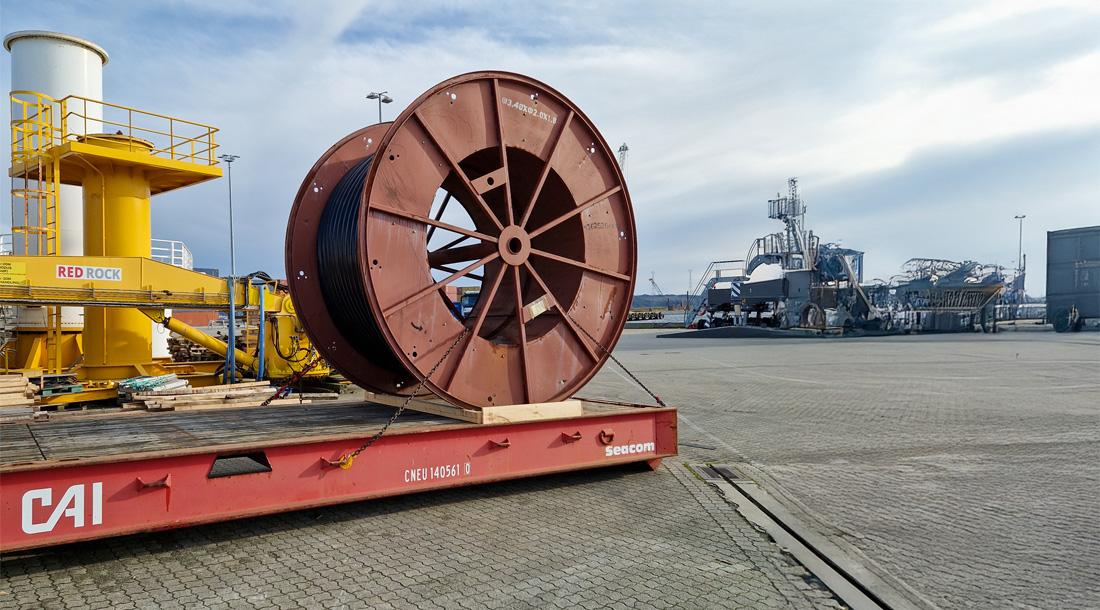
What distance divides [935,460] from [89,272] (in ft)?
33.8

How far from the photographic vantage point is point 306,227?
20.5 feet

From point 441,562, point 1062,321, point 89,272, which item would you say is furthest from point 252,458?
point 1062,321

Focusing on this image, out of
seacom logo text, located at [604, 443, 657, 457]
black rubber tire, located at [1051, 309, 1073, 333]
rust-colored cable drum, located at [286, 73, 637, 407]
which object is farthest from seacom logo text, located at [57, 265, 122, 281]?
black rubber tire, located at [1051, 309, 1073, 333]

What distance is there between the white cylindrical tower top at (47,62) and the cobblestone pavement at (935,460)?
10629mm

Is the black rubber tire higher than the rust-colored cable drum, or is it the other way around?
the rust-colored cable drum

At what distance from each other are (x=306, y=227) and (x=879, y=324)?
112 ft

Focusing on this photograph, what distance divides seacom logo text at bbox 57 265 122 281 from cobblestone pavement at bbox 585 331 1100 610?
7.75m

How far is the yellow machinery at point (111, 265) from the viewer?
9164mm

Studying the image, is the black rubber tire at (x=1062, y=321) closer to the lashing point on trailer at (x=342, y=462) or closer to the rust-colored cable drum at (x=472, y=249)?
the rust-colored cable drum at (x=472, y=249)

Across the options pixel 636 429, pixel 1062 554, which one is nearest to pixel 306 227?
pixel 636 429

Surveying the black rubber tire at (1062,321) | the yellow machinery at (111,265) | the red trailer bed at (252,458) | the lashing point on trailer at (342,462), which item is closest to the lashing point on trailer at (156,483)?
the red trailer bed at (252,458)

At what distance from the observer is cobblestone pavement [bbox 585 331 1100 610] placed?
391 cm

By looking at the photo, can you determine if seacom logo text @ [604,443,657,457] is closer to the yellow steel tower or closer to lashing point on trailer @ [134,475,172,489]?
lashing point on trailer @ [134,475,172,489]

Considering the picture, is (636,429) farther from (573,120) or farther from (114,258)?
(114,258)
